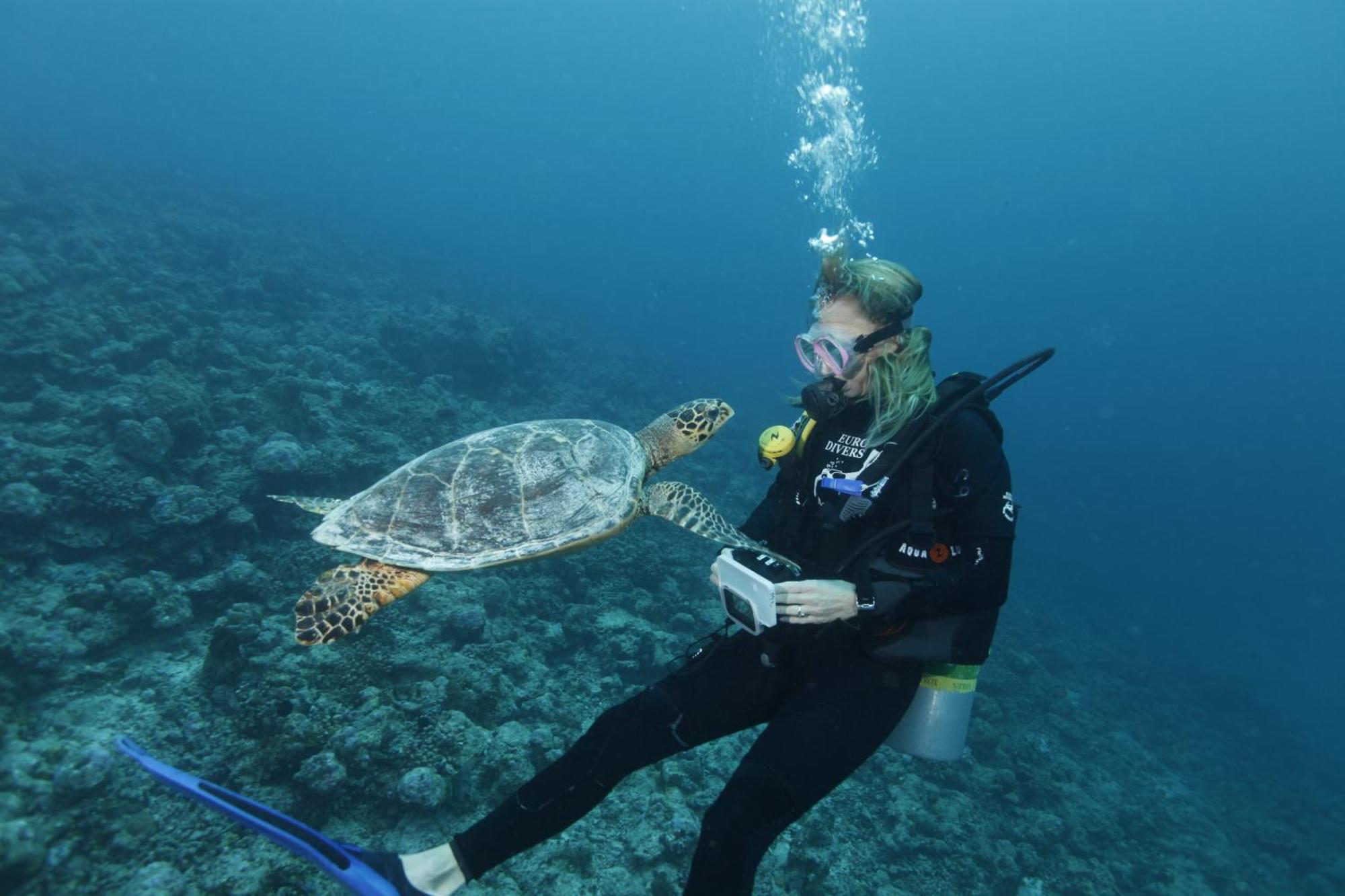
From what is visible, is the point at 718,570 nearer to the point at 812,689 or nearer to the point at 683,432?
the point at 812,689

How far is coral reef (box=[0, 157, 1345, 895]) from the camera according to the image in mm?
3873

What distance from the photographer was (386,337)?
13.8 meters

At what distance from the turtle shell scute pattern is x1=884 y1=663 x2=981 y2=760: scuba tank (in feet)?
7.34

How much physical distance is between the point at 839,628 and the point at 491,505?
2548 mm

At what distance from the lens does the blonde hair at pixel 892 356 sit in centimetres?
277

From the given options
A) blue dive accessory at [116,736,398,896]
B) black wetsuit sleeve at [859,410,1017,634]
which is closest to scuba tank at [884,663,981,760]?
black wetsuit sleeve at [859,410,1017,634]

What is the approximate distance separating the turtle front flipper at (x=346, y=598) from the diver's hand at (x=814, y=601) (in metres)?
2.69

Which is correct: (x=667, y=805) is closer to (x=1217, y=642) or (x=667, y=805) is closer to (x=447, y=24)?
(x=1217, y=642)

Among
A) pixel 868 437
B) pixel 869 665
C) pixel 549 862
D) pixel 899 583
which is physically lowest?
pixel 549 862

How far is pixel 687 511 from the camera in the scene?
14.3 ft

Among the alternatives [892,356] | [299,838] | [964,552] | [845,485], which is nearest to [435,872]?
[299,838]

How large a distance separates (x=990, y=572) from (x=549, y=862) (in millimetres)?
3799

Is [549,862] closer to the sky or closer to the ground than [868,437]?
closer to the ground

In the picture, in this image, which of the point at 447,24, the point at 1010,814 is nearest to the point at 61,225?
the point at 1010,814
